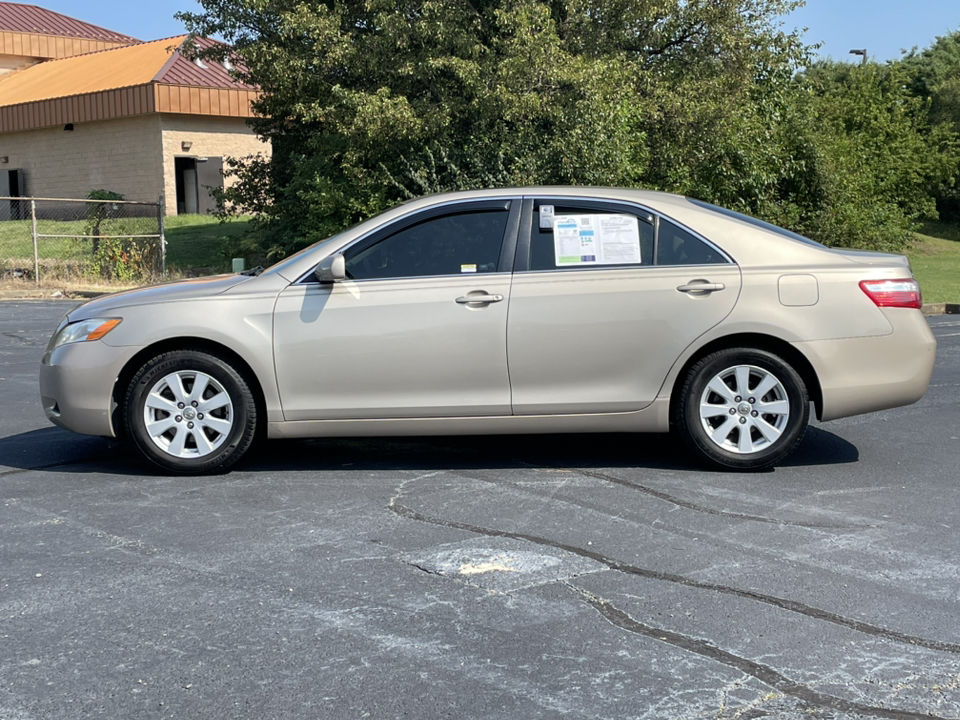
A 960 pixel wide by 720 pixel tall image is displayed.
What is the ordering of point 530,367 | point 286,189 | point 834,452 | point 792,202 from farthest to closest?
point 792,202 < point 286,189 < point 834,452 < point 530,367

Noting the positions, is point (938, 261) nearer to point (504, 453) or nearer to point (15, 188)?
point (504, 453)

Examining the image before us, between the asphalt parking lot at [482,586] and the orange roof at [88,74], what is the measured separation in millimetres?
28797

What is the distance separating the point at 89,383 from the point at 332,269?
63.4 inches

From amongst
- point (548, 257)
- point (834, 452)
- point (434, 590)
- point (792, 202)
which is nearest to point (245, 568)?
point (434, 590)

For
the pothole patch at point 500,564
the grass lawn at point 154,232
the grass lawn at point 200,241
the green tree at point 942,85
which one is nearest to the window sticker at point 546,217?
the pothole patch at point 500,564

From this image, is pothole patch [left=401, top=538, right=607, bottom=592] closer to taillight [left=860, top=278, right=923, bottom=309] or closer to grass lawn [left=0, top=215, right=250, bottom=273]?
taillight [left=860, top=278, right=923, bottom=309]

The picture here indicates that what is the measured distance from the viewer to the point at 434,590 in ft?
14.7

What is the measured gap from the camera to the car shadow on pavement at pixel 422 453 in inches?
269

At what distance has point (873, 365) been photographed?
657 centimetres

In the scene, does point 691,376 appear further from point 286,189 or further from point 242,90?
point 242,90

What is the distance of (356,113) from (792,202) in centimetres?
930

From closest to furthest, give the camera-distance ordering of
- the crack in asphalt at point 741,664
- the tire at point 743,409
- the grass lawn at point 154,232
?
the crack in asphalt at point 741,664, the tire at point 743,409, the grass lawn at point 154,232

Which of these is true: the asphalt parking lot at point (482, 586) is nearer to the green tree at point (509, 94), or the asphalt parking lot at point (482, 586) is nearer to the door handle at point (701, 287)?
the door handle at point (701, 287)

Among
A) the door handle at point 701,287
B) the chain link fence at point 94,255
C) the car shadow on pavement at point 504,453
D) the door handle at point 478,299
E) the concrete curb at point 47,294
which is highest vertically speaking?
the chain link fence at point 94,255
